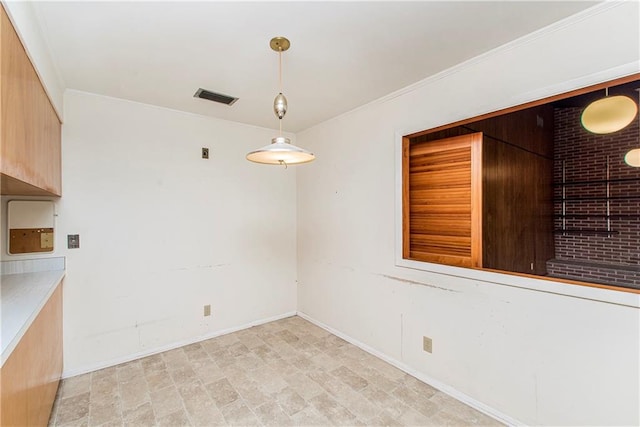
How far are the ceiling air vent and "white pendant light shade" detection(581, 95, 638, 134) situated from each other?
3.20 meters

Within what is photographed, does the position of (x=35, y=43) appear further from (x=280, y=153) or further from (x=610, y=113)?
(x=610, y=113)

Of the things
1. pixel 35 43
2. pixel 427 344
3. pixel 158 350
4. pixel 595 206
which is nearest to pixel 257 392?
pixel 158 350

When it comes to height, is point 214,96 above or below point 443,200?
above

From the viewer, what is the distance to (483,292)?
81.9 inches

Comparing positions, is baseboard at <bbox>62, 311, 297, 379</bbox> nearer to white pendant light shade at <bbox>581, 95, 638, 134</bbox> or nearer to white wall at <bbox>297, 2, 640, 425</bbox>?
white wall at <bbox>297, 2, 640, 425</bbox>

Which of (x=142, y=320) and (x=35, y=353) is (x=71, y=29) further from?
(x=142, y=320)

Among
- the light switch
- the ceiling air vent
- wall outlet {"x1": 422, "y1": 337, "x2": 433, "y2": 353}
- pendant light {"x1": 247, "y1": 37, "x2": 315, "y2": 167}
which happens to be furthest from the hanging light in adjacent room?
the light switch

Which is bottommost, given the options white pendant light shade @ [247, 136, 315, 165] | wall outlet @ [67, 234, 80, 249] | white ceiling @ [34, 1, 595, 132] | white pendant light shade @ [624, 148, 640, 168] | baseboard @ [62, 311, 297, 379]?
baseboard @ [62, 311, 297, 379]

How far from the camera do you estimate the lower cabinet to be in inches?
46.7

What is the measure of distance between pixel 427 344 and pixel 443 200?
51.9 inches

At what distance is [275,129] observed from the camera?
12.6ft

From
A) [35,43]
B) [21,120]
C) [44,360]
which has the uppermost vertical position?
[35,43]

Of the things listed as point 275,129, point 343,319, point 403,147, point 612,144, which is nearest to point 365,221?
point 403,147

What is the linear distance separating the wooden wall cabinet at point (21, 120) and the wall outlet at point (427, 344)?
2.86 meters
